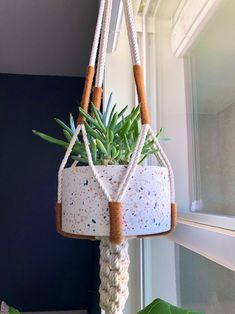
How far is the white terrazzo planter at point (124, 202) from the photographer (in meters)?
0.40

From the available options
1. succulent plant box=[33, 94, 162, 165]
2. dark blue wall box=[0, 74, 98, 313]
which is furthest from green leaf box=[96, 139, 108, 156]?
dark blue wall box=[0, 74, 98, 313]

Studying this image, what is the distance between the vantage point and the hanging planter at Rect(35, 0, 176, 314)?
0.40 meters

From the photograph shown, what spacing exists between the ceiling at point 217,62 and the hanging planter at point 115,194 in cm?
21

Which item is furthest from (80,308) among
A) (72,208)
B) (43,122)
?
(72,208)

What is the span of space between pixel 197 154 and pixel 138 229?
0.36 meters

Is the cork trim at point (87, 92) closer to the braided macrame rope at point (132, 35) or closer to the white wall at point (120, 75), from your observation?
the braided macrame rope at point (132, 35)

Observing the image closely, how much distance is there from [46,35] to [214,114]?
5.33 feet

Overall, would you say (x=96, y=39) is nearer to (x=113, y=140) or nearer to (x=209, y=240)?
(x=113, y=140)

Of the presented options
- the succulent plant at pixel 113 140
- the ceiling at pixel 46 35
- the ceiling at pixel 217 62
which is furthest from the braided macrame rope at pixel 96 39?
the ceiling at pixel 46 35

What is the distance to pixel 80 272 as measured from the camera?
2238 mm

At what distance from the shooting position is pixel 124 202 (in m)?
0.39

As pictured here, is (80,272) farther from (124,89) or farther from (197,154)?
(197,154)

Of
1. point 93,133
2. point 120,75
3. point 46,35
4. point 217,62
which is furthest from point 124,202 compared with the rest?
point 46,35

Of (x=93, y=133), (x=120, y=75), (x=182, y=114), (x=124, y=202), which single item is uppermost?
(x=120, y=75)
